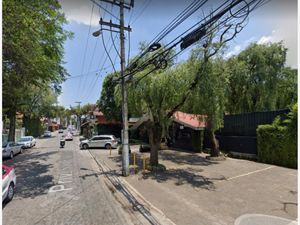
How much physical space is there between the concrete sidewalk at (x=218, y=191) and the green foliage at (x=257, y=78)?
9.09 metres

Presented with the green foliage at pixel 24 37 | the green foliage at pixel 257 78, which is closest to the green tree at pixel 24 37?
the green foliage at pixel 24 37

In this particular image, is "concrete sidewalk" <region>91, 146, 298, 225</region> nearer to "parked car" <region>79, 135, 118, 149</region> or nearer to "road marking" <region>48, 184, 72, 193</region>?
"road marking" <region>48, 184, 72, 193</region>

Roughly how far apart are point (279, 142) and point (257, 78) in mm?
9163

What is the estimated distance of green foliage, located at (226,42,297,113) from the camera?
64.7ft

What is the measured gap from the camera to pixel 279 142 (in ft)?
41.6

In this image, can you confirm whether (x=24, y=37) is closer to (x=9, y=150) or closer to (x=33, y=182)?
(x=33, y=182)

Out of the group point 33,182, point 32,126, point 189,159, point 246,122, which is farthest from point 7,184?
point 32,126

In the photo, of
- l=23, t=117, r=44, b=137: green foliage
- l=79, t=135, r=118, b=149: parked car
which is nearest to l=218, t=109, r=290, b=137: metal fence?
l=79, t=135, r=118, b=149: parked car

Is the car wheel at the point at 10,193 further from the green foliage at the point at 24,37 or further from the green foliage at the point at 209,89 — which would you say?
the green foliage at the point at 209,89

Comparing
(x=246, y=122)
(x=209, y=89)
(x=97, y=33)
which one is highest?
(x=97, y=33)

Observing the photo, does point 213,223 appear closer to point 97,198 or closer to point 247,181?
point 97,198

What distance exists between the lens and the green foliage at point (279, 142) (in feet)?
38.8

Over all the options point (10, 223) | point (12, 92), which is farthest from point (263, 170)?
point (12, 92)

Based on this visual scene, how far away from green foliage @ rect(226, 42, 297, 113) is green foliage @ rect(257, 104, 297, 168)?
6766 millimetres
